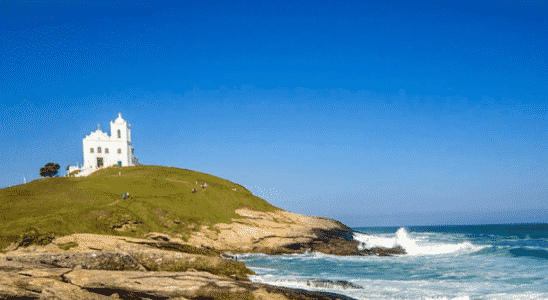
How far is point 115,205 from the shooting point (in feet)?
164

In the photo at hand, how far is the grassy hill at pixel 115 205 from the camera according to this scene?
4056 cm

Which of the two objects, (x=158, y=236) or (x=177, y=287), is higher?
(x=177, y=287)

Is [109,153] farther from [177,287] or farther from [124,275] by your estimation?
[177,287]

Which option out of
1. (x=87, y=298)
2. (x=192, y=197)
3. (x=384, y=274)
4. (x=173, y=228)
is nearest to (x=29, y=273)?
(x=87, y=298)

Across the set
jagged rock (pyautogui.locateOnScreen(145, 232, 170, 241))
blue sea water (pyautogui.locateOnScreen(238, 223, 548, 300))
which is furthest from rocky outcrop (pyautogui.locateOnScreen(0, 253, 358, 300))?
jagged rock (pyautogui.locateOnScreen(145, 232, 170, 241))

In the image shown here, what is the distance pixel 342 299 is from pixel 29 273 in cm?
1305

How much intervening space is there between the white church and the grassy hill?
50.9 feet

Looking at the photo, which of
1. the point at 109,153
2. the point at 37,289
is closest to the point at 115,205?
the point at 37,289

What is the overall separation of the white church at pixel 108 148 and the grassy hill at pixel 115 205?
1550cm

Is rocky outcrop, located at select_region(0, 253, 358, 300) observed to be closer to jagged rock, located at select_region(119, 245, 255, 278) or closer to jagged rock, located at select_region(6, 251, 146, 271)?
jagged rock, located at select_region(6, 251, 146, 271)

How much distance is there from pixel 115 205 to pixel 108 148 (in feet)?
151

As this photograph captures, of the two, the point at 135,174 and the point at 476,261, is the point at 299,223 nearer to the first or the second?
the point at 476,261

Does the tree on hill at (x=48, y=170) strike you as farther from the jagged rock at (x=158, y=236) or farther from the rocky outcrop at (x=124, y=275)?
the rocky outcrop at (x=124, y=275)

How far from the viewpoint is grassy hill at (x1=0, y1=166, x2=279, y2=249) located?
Result: 133ft
